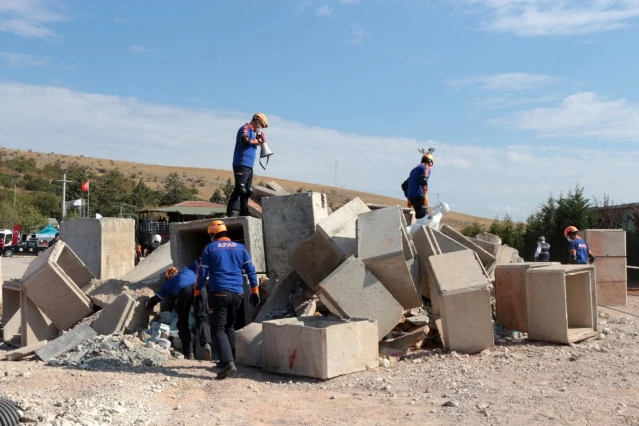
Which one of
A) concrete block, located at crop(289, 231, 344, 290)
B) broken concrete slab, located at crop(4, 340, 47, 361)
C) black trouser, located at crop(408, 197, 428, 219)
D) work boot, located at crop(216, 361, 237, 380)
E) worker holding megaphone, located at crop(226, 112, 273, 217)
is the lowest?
broken concrete slab, located at crop(4, 340, 47, 361)

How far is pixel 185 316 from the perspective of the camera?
833 centimetres

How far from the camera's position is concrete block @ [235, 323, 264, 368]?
7348 mm

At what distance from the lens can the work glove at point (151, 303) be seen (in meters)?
8.65

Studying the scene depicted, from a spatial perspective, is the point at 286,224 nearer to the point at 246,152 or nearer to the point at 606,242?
the point at 246,152

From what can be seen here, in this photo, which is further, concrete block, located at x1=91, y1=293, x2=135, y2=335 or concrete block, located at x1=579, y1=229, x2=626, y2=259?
concrete block, located at x1=579, y1=229, x2=626, y2=259

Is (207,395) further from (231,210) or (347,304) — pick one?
(231,210)

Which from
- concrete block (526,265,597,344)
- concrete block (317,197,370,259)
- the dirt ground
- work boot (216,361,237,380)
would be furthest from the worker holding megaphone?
concrete block (526,265,597,344)

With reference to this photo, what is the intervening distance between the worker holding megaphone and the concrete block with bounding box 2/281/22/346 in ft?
11.4

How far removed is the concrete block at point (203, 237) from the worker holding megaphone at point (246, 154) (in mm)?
514

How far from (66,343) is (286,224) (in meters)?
3.21

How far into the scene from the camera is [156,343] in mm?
8109

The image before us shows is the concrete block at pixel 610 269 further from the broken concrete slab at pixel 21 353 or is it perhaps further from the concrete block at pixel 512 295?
the broken concrete slab at pixel 21 353

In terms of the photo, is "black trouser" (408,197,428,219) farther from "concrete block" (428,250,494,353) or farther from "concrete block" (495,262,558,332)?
"concrete block" (428,250,494,353)

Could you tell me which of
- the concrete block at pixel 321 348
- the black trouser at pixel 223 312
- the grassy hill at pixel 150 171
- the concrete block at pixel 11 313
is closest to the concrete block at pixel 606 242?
the concrete block at pixel 321 348
